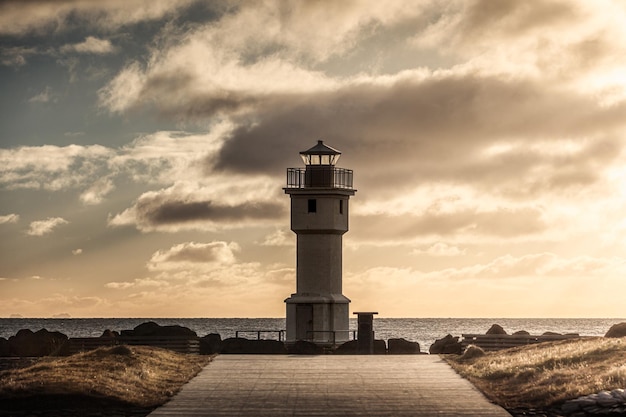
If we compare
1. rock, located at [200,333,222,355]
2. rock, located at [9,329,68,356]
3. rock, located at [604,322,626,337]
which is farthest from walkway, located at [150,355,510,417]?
rock, located at [9,329,68,356]

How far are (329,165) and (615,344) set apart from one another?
831 inches

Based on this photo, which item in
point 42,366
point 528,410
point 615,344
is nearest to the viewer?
point 528,410

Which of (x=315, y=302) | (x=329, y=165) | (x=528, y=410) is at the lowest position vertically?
(x=528, y=410)

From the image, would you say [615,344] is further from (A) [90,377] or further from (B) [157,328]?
(B) [157,328]

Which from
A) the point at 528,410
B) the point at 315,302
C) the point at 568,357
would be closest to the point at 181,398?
the point at 528,410

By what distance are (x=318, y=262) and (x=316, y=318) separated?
252cm

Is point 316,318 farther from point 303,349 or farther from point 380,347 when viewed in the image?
point 303,349

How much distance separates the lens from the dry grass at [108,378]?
76.7ft

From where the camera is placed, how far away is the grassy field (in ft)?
75.4

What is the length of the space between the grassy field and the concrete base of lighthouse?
592 inches

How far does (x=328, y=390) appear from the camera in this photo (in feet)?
84.7

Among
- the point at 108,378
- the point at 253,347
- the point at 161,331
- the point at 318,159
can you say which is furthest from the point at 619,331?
the point at 108,378

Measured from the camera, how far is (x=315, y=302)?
1861 inches

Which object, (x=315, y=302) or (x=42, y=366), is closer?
(x=42, y=366)
